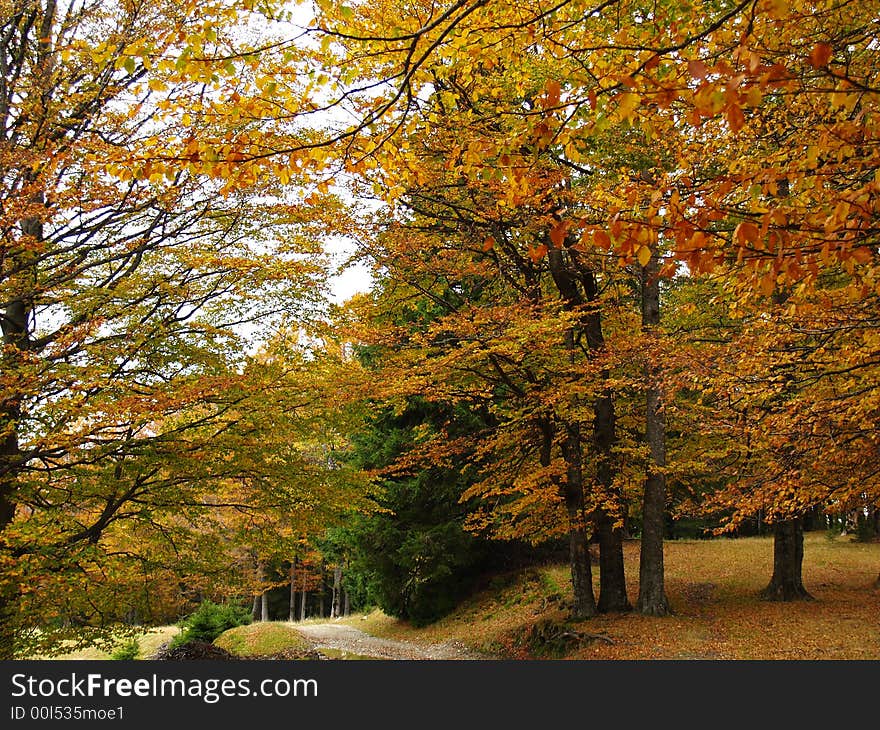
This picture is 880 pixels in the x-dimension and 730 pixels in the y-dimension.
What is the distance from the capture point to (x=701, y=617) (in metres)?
11.6

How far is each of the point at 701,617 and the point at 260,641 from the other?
37.3 feet

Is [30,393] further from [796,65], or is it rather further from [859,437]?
[859,437]

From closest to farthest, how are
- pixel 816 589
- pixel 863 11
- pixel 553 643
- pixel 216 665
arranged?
pixel 863 11 → pixel 216 665 → pixel 553 643 → pixel 816 589

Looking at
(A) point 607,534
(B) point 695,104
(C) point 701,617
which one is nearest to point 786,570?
(C) point 701,617

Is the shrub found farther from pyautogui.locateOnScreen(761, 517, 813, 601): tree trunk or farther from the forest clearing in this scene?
pyautogui.locateOnScreen(761, 517, 813, 601): tree trunk

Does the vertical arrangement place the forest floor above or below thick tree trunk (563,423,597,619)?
below

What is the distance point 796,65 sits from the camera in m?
4.98

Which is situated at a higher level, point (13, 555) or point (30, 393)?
point (30, 393)

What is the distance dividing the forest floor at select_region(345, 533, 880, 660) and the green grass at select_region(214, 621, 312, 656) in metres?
2.97

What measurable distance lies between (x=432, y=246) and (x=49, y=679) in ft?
26.8

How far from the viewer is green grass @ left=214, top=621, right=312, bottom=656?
16.3 metres

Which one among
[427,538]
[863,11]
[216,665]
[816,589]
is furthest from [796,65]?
[427,538]

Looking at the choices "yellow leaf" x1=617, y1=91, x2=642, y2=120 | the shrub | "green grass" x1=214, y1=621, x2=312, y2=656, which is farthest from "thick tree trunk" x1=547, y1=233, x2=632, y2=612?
the shrub

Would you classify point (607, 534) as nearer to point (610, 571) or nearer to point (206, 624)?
point (610, 571)
